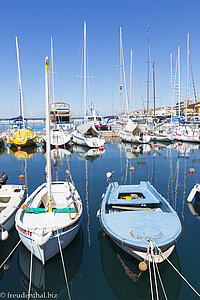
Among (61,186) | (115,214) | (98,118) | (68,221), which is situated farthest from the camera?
(98,118)

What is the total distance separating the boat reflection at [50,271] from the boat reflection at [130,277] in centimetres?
109

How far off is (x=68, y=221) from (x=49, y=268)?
1646 mm

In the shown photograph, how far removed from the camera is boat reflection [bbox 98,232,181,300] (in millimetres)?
6219

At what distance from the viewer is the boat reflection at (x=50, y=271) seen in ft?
21.5

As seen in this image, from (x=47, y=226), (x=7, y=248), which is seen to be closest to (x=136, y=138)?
(x=7, y=248)

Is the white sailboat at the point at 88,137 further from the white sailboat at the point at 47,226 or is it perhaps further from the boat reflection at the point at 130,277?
→ the boat reflection at the point at 130,277

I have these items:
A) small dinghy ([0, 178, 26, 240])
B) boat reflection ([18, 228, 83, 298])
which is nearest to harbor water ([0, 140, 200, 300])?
boat reflection ([18, 228, 83, 298])

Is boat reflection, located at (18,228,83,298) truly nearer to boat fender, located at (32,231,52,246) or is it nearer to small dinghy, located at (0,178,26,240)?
small dinghy, located at (0,178,26,240)

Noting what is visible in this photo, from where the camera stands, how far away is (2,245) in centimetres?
855

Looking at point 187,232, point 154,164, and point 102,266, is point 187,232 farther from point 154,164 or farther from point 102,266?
point 154,164

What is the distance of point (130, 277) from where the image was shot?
22.0ft

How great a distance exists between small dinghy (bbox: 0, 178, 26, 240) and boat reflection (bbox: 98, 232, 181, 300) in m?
4.07

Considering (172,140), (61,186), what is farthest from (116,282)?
(172,140)

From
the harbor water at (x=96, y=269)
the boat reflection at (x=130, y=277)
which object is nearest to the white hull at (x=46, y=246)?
the harbor water at (x=96, y=269)
